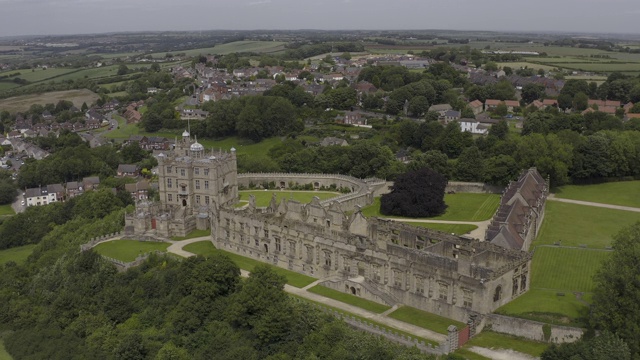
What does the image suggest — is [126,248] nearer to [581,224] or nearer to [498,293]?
[498,293]

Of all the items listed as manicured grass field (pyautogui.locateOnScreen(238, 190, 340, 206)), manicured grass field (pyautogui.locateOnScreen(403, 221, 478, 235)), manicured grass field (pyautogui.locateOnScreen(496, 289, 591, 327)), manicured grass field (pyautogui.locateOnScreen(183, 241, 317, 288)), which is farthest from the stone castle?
manicured grass field (pyautogui.locateOnScreen(403, 221, 478, 235))

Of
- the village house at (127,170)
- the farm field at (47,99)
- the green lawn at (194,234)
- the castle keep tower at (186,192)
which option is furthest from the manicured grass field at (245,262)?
the farm field at (47,99)

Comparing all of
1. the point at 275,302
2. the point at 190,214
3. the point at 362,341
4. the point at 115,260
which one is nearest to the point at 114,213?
the point at 190,214

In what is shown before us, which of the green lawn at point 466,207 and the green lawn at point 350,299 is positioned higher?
the green lawn at point 466,207

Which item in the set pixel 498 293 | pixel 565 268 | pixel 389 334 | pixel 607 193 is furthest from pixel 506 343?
pixel 607 193

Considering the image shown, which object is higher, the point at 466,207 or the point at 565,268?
the point at 565,268

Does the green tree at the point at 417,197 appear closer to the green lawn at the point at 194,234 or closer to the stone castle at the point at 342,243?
the stone castle at the point at 342,243
